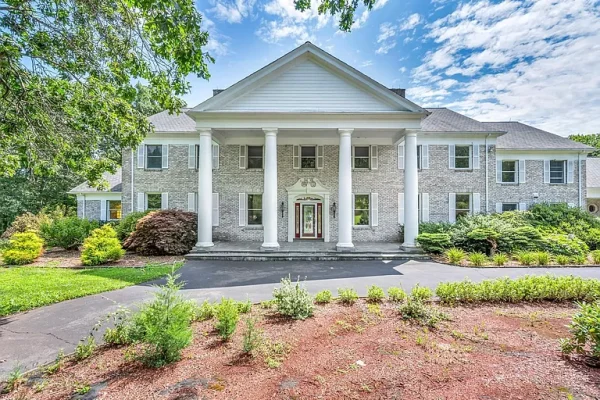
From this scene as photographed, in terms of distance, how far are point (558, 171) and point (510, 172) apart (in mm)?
2830

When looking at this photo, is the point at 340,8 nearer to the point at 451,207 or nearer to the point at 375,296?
the point at 375,296

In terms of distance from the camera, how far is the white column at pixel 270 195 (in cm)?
1163

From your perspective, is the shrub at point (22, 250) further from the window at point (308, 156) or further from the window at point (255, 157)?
the window at point (308, 156)

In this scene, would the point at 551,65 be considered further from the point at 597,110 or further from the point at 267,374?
the point at 267,374

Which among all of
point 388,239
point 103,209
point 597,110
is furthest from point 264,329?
point 597,110

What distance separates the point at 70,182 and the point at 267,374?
3030 centimetres

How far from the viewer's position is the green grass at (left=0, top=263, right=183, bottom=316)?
234 inches

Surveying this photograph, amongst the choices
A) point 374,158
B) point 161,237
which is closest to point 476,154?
point 374,158

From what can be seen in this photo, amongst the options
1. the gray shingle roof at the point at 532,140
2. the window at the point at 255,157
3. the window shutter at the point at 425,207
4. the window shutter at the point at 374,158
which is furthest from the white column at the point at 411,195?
the window at the point at 255,157

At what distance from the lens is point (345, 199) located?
462 inches

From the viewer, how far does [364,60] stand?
1327cm

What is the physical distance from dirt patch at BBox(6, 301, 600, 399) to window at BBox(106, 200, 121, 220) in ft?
54.7

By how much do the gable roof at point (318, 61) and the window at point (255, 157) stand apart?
347 cm

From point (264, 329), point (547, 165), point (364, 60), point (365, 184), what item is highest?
point (364, 60)
